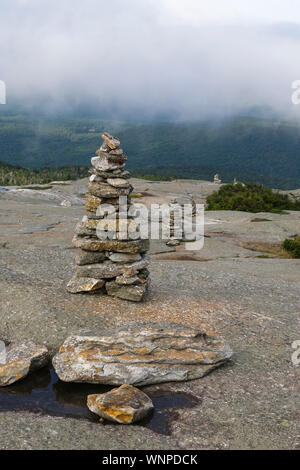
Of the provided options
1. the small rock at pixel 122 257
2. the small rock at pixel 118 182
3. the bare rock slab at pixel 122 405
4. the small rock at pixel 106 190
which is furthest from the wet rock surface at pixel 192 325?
the small rock at pixel 118 182

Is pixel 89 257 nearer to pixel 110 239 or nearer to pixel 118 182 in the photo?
pixel 110 239

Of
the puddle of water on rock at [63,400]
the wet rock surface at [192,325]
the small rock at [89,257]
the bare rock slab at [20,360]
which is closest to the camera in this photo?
the wet rock surface at [192,325]

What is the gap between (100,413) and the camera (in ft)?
30.2

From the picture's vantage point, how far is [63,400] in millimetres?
10172

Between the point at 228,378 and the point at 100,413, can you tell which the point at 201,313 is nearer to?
the point at 228,378

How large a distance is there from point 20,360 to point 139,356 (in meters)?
3.00

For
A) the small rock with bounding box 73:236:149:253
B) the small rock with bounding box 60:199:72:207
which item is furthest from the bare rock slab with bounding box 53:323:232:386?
the small rock with bounding box 60:199:72:207

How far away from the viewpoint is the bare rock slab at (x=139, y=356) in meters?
10.5

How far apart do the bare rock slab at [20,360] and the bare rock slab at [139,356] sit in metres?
0.58

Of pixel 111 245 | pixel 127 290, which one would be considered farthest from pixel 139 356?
pixel 111 245

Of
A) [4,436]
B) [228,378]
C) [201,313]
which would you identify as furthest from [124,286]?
[4,436]

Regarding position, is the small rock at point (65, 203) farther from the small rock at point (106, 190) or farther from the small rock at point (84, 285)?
the small rock at point (84, 285)

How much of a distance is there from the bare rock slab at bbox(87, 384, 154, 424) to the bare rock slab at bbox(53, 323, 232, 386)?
2.50 feet
